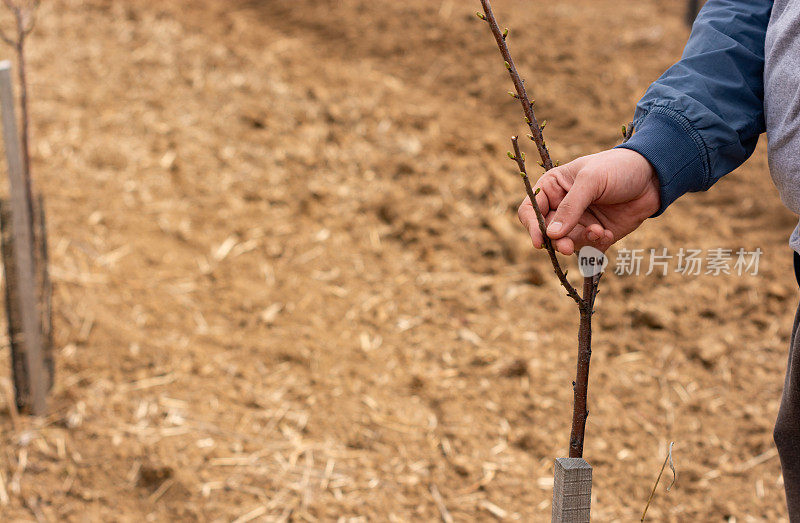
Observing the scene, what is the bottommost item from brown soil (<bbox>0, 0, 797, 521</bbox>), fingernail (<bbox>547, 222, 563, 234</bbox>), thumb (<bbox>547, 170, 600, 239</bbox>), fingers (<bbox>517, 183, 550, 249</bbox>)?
brown soil (<bbox>0, 0, 797, 521</bbox>)

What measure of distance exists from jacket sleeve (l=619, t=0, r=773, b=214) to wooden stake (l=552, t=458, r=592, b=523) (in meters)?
0.46

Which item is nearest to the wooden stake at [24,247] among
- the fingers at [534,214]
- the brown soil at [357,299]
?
the brown soil at [357,299]

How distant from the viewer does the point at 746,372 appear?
2.75 m

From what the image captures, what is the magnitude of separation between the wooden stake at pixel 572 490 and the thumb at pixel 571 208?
0.34m

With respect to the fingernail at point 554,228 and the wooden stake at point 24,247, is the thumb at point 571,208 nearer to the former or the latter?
the fingernail at point 554,228

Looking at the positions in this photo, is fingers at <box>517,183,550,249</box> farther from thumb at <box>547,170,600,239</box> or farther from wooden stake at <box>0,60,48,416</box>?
wooden stake at <box>0,60,48,416</box>

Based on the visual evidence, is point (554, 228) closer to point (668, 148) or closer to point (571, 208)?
point (571, 208)

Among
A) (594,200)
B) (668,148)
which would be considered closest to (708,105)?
(668,148)

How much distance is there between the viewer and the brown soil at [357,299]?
233 centimetres

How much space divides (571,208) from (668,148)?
215 millimetres

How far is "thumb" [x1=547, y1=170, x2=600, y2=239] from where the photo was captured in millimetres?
1058

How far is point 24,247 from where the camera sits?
2303mm

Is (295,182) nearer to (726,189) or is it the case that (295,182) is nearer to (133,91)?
(133,91)

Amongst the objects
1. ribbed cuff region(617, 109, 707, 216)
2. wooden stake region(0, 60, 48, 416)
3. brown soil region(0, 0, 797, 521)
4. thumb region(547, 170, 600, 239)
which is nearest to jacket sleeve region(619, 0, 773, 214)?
ribbed cuff region(617, 109, 707, 216)
